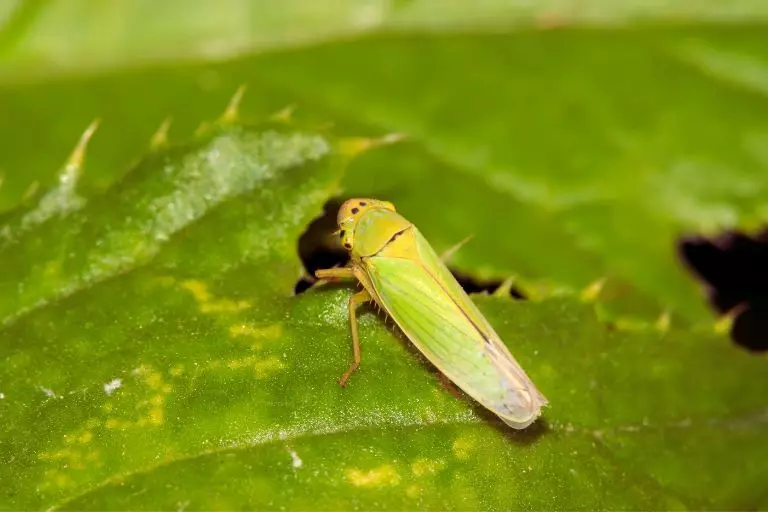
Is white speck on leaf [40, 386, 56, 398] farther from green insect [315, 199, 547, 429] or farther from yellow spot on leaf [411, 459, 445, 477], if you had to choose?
yellow spot on leaf [411, 459, 445, 477]

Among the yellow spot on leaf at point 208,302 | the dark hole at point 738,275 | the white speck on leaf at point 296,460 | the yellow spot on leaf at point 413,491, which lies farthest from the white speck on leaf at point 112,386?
the dark hole at point 738,275

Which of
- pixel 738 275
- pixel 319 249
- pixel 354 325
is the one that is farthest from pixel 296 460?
pixel 738 275

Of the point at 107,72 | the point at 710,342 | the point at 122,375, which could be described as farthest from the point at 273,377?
the point at 107,72

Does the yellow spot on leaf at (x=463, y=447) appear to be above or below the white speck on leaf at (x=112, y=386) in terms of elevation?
below

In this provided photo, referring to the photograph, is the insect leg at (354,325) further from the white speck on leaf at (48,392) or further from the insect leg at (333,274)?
the white speck on leaf at (48,392)

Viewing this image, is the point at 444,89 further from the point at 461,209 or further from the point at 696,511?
the point at 696,511

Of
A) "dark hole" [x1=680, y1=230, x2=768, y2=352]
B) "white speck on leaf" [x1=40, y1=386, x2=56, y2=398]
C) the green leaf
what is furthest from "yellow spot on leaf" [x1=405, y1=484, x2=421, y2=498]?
"dark hole" [x1=680, y1=230, x2=768, y2=352]
